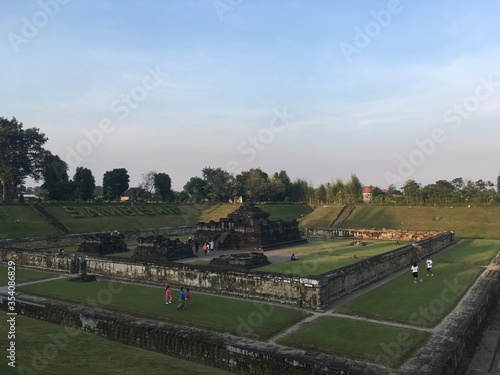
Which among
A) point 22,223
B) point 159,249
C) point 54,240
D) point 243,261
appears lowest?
point 243,261

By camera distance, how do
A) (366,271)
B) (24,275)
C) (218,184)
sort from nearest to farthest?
(366,271) → (24,275) → (218,184)

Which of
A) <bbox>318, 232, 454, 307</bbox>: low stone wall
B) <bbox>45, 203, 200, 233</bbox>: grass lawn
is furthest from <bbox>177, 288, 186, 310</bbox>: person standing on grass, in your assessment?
<bbox>45, 203, 200, 233</bbox>: grass lawn

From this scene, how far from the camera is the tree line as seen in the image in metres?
47.6

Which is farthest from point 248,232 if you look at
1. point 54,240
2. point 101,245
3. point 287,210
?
point 287,210

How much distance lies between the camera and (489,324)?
12.5 meters

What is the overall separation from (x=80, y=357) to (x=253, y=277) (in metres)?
7.53

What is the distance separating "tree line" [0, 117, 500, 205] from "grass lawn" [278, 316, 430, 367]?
2327 cm

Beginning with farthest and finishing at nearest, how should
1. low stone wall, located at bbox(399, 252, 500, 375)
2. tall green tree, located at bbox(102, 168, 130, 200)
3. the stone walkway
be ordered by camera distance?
tall green tree, located at bbox(102, 168, 130, 200) < the stone walkway < low stone wall, located at bbox(399, 252, 500, 375)

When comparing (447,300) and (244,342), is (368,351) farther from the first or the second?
(447,300)

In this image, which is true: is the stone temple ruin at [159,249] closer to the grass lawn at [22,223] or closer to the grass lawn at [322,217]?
the grass lawn at [22,223]

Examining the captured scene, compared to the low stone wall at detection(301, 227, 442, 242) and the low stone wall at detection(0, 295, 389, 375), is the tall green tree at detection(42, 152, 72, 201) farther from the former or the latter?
the low stone wall at detection(0, 295, 389, 375)

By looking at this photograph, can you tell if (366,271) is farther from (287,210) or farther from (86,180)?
(86,180)

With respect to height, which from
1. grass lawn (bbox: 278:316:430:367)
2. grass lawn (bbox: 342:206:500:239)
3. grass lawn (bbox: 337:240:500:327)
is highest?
grass lawn (bbox: 342:206:500:239)

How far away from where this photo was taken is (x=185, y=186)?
274 feet
